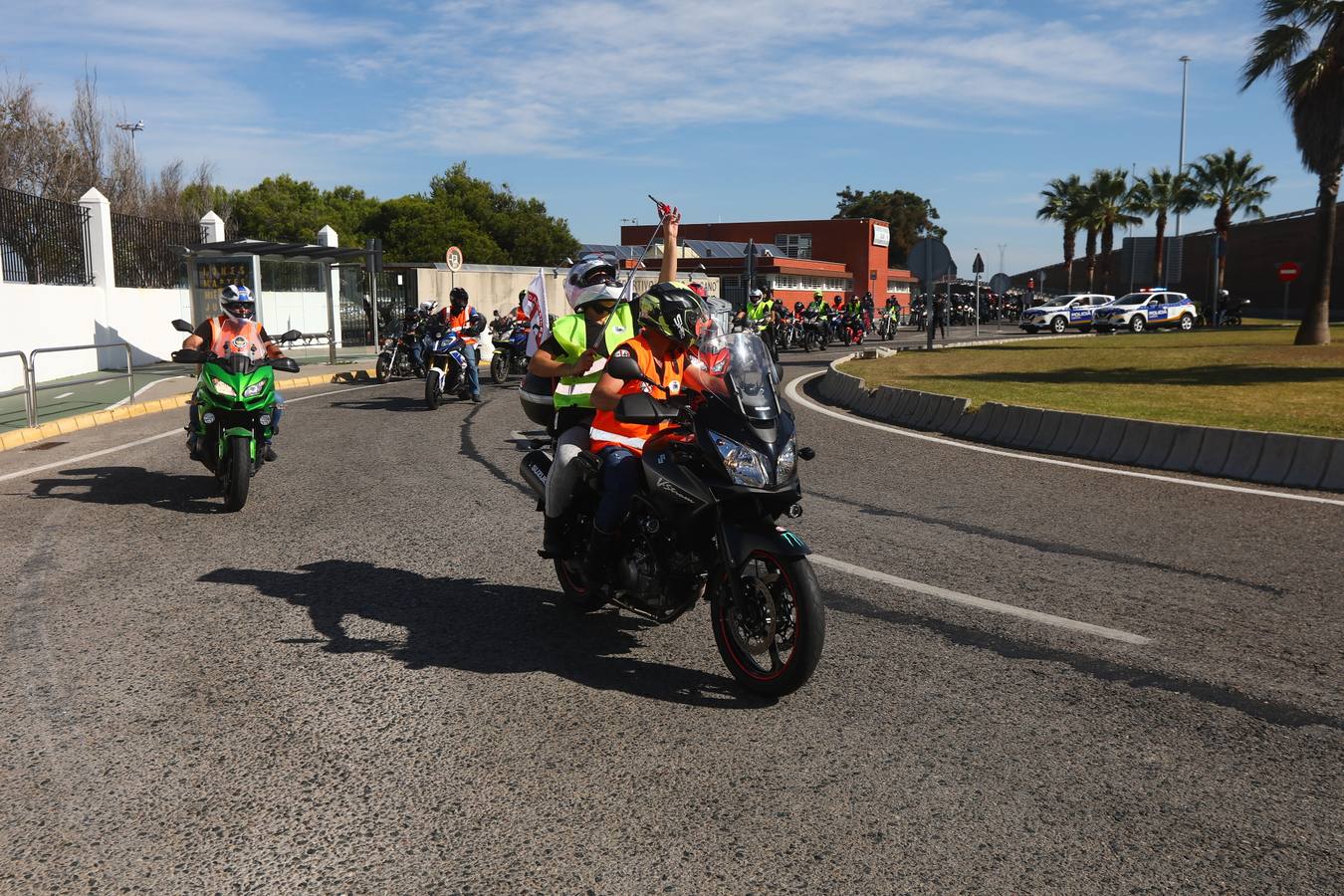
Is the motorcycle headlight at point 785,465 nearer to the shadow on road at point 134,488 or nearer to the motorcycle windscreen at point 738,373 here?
the motorcycle windscreen at point 738,373

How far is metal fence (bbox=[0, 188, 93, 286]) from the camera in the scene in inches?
770

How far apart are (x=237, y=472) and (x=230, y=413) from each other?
21.5 inches

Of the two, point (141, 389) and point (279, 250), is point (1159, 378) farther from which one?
point (279, 250)

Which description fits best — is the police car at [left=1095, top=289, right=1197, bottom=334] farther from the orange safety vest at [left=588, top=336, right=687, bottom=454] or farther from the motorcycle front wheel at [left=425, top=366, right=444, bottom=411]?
the orange safety vest at [left=588, top=336, right=687, bottom=454]

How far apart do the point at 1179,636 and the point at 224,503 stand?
21.8 feet

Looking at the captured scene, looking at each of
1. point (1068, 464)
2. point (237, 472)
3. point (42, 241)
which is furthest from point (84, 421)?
point (1068, 464)

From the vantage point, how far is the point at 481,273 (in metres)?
41.8

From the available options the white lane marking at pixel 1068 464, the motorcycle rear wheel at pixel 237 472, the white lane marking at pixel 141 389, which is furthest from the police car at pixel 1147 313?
the motorcycle rear wheel at pixel 237 472

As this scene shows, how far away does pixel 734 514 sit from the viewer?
14.6 feet

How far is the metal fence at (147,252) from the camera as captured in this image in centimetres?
2419

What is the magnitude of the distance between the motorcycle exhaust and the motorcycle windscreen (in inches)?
57.6

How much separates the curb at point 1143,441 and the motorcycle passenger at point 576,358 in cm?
680

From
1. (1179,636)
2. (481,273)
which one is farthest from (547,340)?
(481,273)

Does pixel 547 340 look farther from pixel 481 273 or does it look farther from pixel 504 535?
pixel 481 273
